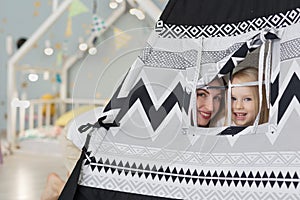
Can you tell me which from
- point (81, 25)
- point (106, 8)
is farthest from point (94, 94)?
point (81, 25)

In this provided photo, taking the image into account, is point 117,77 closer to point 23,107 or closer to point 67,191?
point 67,191

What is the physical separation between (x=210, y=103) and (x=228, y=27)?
209 millimetres

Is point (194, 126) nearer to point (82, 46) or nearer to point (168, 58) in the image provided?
point (168, 58)

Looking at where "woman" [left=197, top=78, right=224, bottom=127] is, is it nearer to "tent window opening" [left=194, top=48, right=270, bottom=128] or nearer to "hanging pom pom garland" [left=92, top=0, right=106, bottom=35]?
"tent window opening" [left=194, top=48, right=270, bottom=128]

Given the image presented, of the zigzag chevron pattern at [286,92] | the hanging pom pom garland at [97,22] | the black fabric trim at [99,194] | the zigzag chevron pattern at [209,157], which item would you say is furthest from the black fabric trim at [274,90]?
the hanging pom pom garland at [97,22]

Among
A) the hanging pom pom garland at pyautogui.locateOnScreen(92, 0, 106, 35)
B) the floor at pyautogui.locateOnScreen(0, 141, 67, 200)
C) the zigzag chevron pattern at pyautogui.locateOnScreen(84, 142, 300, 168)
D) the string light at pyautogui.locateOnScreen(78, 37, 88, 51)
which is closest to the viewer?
the zigzag chevron pattern at pyautogui.locateOnScreen(84, 142, 300, 168)

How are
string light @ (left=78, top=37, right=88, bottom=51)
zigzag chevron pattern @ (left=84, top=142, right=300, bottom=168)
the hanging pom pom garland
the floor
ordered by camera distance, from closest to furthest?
zigzag chevron pattern @ (left=84, top=142, right=300, bottom=168), the floor, string light @ (left=78, top=37, right=88, bottom=51), the hanging pom pom garland

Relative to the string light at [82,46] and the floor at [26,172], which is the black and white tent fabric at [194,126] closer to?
the floor at [26,172]

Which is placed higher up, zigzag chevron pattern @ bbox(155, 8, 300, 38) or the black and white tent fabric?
zigzag chevron pattern @ bbox(155, 8, 300, 38)

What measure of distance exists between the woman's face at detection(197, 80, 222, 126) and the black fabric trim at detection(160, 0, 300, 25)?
0.19m

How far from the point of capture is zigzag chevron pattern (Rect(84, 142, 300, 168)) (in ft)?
3.71

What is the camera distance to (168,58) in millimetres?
1343

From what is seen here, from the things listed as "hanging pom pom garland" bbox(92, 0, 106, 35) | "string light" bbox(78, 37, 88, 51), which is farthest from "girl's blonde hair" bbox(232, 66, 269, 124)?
"hanging pom pom garland" bbox(92, 0, 106, 35)

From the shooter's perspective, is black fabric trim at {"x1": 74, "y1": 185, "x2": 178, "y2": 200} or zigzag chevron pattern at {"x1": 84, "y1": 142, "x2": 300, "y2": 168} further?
black fabric trim at {"x1": 74, "y1": 185, "x2": 178, "y2": 200}
